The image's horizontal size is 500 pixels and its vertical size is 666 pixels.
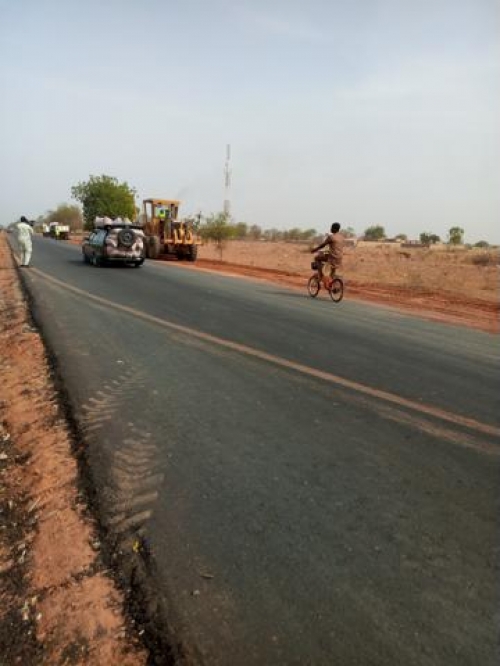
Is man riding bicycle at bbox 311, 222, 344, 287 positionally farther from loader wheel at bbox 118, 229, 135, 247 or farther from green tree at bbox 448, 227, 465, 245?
green tree at bbox 448, 227, 465, 245

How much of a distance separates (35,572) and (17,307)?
9.26m

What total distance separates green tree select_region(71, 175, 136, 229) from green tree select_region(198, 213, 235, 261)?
22916 mm

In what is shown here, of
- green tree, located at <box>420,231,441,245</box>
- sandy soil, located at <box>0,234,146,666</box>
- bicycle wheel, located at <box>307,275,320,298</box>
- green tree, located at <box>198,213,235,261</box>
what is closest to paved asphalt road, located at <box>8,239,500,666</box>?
sandy soil, located at <box>0,234,146,666</box>

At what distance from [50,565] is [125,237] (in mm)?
18745

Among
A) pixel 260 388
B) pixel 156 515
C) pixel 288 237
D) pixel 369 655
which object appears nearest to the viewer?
pixel 369 655

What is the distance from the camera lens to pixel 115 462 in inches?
154

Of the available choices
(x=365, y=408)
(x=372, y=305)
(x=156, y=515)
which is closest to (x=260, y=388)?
(x=365, y=408)

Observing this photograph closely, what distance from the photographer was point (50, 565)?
110 inches

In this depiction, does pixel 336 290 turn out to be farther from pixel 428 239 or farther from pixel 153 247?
pixel 428 239

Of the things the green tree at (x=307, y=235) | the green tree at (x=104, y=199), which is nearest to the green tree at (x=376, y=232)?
the green tree at (x=307, y=235)

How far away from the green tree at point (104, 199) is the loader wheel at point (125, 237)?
40.6 metres

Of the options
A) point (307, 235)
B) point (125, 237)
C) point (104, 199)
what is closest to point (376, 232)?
point (307, 235)

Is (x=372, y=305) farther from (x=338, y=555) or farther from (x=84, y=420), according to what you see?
(x=338, y=555)

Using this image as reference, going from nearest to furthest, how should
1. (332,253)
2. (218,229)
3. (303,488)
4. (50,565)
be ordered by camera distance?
(50,565)
(303,488)
(332,253)
(218,229)
